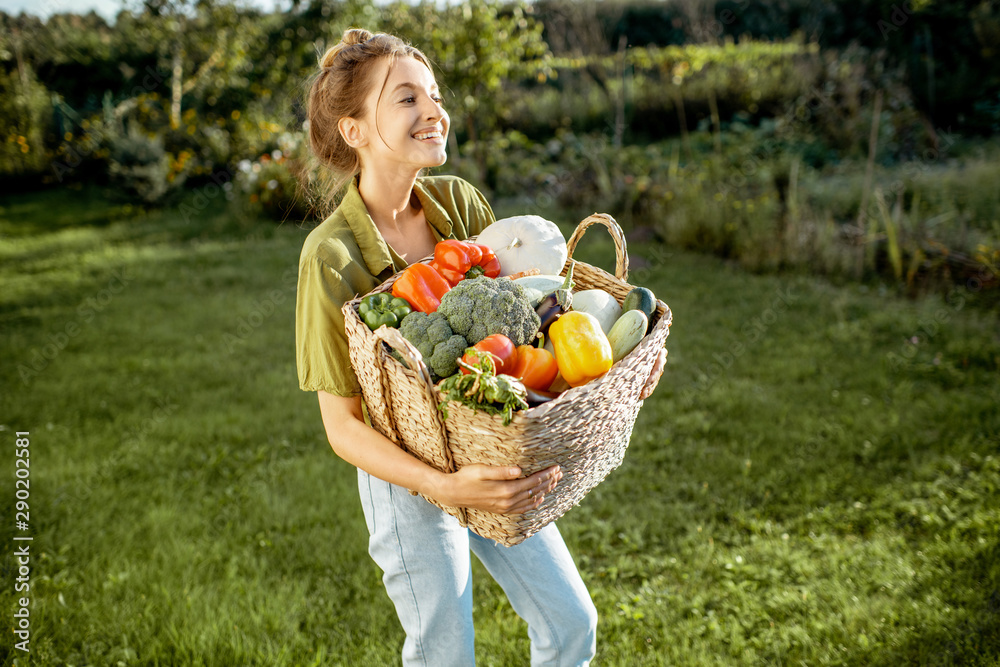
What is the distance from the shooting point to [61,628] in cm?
265

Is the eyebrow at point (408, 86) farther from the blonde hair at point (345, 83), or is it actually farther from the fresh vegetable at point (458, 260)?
the fresh vegetable at point (458, 260)

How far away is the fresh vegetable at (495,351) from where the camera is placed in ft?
4.48

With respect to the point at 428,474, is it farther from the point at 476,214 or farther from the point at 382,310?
the point at 476,214

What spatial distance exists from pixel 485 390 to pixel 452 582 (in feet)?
2.33

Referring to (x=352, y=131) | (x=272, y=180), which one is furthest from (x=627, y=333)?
(x=272, y=180)

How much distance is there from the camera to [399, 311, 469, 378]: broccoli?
144 centimetres

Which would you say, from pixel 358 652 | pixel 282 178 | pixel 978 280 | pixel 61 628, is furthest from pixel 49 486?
pixel 978 280

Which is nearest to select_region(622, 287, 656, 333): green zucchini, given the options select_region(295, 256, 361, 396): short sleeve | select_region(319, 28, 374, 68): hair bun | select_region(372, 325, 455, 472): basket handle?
select_region(372, 325, 455, 472): basket handle

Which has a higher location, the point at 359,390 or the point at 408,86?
the point at 408,86

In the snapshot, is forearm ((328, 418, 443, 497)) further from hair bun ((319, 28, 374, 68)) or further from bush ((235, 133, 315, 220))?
bush ((235, 133, 315, 220))

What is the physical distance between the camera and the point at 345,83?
1.87m

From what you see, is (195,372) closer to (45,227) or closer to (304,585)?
(304,585)

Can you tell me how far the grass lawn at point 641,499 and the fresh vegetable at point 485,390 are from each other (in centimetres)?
164

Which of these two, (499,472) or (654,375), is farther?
(654,375)
